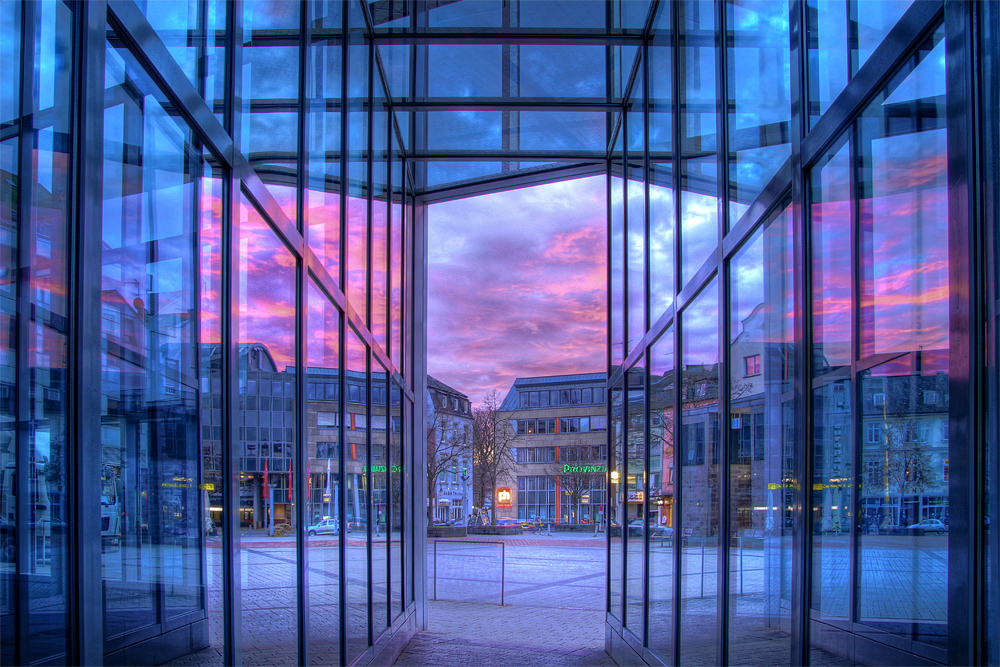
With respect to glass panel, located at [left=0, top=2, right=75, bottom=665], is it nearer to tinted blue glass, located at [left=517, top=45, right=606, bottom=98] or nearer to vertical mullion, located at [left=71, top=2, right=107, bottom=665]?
vertical mullion, located at [left=71, top=2, right=107, bottom=665]

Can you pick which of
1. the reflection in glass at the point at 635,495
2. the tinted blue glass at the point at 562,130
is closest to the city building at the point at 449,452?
the tinted blue glass at the point at 562,130

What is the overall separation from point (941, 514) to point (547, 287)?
62.4ft

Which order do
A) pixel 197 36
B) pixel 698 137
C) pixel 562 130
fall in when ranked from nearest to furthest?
pixel 197 36 → pixel 698 137 → pixel 562 130

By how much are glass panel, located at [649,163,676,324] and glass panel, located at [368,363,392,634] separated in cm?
310

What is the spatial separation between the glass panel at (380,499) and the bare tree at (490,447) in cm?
1574

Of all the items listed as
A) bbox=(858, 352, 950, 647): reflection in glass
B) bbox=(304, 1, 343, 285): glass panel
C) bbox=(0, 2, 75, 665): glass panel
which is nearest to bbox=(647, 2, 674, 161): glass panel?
bbox=(304, 1, 343, 285): glass panel

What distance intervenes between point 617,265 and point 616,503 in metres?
3.22

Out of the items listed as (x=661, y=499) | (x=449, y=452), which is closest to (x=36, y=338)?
(x=661, y=499)

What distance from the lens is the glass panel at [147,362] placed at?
7.27 ft

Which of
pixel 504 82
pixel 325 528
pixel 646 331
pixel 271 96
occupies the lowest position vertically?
pixel 325 528

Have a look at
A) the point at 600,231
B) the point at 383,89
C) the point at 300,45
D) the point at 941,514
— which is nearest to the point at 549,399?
the point at 600,231

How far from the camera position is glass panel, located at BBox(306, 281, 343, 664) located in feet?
16.5

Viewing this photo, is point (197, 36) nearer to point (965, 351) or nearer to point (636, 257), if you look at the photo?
point (965, 351)

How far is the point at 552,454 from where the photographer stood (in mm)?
31984
